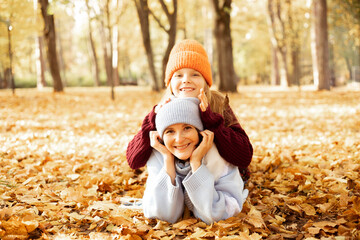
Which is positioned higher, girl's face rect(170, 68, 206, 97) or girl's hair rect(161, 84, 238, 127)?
girl's face rect(170, 68, 206, 97)

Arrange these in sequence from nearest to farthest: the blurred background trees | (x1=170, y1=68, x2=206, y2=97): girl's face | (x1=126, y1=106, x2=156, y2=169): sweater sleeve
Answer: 1. (x1=126, y1=106, x2=156, y2=169): sweater sleeve
2. (x1=170, y1=68, x2=206, y2=97): girl's face
3. the blurred background trees

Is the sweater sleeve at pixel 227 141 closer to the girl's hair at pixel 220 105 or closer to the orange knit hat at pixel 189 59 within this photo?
the girl's hair at pixel 220 105

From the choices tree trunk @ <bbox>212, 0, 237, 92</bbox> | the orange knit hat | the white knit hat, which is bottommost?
the white knit hat

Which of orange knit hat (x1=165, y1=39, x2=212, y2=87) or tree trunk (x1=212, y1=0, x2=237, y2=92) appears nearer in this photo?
orange knit hat (x1=165, y1=39, x2=212, y2=87)

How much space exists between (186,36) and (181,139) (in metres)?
24.4

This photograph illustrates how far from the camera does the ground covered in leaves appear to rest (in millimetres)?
2357

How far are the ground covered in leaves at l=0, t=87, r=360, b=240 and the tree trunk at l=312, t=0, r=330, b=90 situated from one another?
23.3 ft

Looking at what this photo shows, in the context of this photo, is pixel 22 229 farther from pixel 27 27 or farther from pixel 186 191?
pixel 27 27

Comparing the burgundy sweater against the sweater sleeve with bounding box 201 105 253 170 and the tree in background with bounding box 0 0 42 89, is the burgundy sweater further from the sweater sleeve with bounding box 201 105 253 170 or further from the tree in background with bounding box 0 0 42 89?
the tree in background with bounding box 0 0 42 89

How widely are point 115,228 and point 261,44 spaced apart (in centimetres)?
3388

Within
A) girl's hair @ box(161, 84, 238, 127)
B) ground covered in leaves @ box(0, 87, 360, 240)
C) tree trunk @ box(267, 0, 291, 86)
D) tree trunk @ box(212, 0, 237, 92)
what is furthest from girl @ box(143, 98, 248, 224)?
tree trunk @ box(267, 0, 291, 86)

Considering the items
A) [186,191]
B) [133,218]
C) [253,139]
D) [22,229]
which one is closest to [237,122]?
[186,191]

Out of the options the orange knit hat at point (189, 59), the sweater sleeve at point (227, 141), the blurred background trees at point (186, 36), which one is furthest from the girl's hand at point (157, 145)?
the blurred background trees at point (186, 36)

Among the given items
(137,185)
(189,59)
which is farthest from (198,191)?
(137,185)
